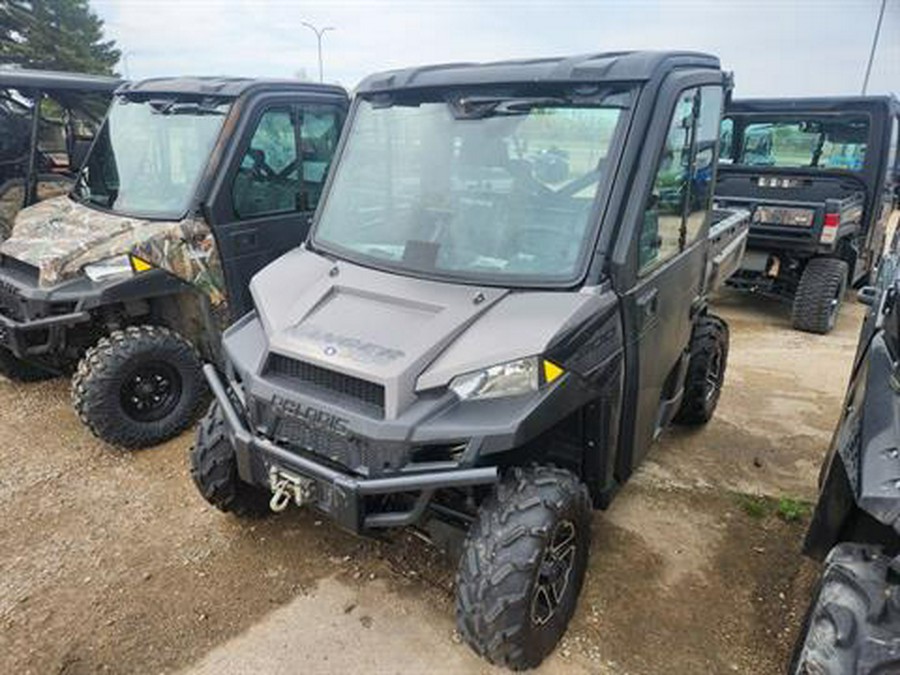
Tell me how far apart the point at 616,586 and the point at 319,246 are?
2.11 m

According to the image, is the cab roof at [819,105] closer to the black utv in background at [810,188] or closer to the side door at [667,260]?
the black utv in background at [810,188]

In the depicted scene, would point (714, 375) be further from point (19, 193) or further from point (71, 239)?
point (19, 193)

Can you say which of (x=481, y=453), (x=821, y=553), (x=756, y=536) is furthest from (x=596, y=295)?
(x=756, y=536)

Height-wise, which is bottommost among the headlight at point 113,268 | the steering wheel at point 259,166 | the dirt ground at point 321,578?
the dirt ground at point 321,578

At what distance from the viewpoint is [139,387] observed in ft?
13.4

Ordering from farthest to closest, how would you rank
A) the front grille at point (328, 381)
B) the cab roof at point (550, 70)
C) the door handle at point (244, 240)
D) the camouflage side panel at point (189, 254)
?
the door handle at point (244, 240), the camouflage side panel at point (189, 254), the cab roof at point (550, 70), the front grille at point (328, 381)

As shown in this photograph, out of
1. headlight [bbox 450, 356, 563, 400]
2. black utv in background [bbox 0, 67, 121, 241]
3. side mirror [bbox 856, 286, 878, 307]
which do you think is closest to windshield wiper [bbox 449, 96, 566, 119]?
headlight [bbox 450, 356, 563, 400]

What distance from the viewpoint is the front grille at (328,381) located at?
7.59ft

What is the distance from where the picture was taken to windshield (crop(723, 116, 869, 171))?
7484 millimetres

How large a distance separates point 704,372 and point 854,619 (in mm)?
2758

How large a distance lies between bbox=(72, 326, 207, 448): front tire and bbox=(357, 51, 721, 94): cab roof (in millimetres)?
2208

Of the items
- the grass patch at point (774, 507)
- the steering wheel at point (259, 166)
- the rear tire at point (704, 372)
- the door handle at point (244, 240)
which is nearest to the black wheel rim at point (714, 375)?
the rear tire at point (704, 372)

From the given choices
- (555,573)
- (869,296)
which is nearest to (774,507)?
(869,296)

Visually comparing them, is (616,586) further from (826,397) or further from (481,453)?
(826,397)
